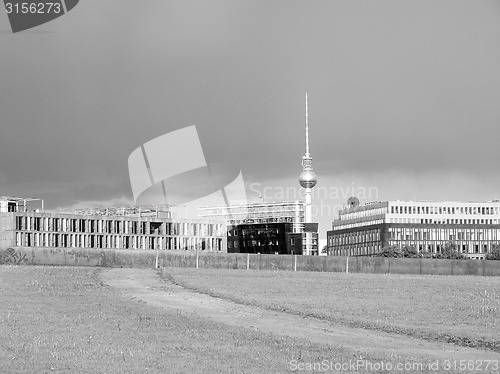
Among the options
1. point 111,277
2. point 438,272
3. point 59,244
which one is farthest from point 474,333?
point 59,244

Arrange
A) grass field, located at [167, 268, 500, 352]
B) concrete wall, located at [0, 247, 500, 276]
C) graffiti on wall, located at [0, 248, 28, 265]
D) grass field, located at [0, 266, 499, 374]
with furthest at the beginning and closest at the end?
1. graffiti on wall, located at [0, 248, 28, 265]
2. concrete wall, located at [0, 247, 500, 276]
3. grass field, located at [167, 268, 500, 352]
4. grass field, located at [0, 266, 499, 374]

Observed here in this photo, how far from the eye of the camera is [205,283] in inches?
2566

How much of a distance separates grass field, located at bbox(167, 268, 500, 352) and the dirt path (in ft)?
4.18

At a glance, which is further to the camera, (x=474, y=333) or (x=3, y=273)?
(x=3, y=273)

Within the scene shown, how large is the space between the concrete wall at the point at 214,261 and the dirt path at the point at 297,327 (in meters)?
39.7

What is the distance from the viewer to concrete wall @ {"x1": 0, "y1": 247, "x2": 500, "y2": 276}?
100 metres

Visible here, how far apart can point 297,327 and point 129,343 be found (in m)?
9.19

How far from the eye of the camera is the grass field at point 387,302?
3772cm

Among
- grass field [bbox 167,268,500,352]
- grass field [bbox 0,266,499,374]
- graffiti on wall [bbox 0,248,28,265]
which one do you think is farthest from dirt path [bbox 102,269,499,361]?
graffiti on wall [bbox 0,248,28,265]

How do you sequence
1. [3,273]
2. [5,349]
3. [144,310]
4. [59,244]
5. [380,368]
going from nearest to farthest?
[380,368] < [5,349] < [144,310] < [3,273] < [59,244]

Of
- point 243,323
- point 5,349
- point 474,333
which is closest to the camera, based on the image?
point 5,349

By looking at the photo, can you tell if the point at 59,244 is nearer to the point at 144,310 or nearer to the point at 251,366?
the point at 144,310

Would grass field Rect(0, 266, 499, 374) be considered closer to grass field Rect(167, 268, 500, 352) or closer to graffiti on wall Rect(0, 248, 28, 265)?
grass field Rect(167, 268, 500, 352)

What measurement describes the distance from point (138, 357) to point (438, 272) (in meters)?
84.5
